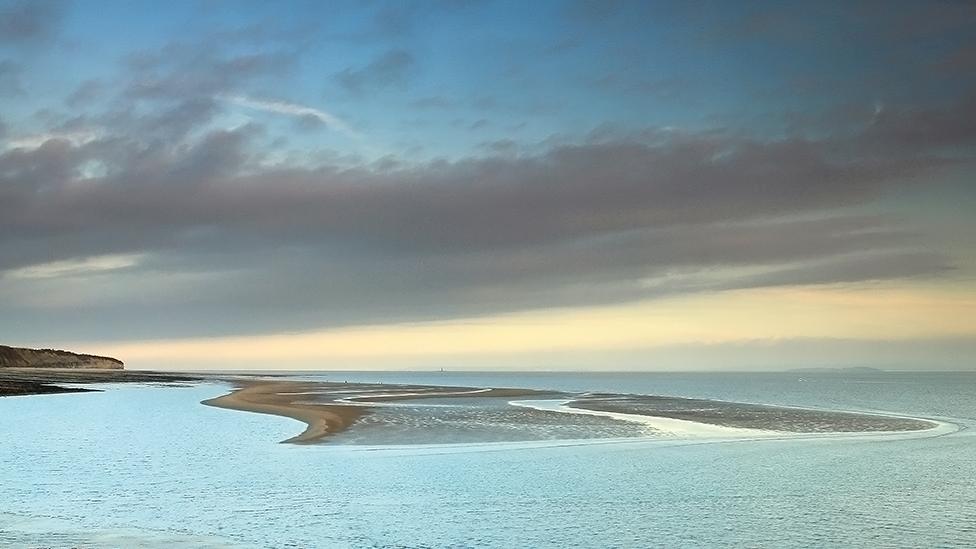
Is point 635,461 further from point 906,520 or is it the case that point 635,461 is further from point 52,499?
point 52,499

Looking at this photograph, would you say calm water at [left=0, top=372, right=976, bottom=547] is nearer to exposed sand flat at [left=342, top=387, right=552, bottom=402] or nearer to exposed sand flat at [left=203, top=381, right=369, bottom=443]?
exposed sand flat at [left=203, top=381, right=369, bottom=443]

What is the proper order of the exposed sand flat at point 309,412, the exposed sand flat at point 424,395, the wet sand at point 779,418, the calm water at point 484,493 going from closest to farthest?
1. the calm water at point 484,493
2. the exposed sand flat at point 309,412
3. the wet sand at point 779,418
4. the exposed sand flat at point 424,395

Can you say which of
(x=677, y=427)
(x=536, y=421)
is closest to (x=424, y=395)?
(x=536, y=421)

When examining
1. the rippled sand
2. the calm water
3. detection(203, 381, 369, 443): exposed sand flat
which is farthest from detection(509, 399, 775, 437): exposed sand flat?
detection(203, 381, 369, 443): exposed sand flat

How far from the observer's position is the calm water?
19.4 m

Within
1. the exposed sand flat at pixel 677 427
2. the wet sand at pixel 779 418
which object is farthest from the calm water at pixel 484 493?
→ the wet sand at pixel 779 418

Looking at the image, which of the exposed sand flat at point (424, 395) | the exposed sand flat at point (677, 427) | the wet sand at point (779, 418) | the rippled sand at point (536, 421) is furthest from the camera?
the exposed sand flat at point (424, 395)

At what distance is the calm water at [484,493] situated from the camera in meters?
19.4

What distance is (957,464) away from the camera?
32812mm

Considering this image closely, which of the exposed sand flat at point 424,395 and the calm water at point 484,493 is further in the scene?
the exposed sand flat at point 424,395

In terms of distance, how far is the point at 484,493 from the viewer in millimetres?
25031

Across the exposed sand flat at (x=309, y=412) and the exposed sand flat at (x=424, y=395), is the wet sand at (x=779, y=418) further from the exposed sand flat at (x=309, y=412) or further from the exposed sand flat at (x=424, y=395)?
the exposed sand flat at (x=309, y=412)

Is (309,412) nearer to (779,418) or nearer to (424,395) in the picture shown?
(779,418)

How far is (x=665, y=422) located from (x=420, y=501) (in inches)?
1293
